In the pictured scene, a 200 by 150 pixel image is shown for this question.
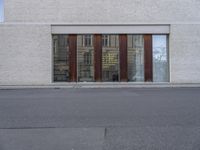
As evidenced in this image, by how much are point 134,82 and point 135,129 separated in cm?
1717

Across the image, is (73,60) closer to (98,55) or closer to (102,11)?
(98,55)

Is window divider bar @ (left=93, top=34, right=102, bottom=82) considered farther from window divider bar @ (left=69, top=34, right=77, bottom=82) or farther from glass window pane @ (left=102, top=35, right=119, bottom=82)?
window divider bar @ (left=69, top=34, right=77, bottom=82)

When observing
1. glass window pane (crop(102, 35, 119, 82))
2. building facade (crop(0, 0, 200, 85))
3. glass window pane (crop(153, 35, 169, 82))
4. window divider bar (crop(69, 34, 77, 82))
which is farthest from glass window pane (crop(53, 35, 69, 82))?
glass window pane (crop(153, 35, 169, 82))

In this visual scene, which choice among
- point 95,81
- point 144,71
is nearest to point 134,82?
point 144,71

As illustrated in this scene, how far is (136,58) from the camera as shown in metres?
24.9

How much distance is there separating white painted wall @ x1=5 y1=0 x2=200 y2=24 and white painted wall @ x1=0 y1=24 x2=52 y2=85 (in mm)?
1072

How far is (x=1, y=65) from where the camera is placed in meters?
24.3

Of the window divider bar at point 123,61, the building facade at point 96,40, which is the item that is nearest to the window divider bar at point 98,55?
the building facade at point 96,40

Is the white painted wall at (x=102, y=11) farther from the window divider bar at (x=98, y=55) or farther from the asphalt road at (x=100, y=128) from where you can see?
the asphalt road at (x=100, y=128)

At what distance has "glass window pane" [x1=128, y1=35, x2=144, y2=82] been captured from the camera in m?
24.8

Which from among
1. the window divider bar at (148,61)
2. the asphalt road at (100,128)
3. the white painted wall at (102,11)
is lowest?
the asphalt road at (100,128)

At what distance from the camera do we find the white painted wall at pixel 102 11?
24.5 m

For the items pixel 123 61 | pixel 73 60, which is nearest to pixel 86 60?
pixel 73 60

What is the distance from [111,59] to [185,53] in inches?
230
